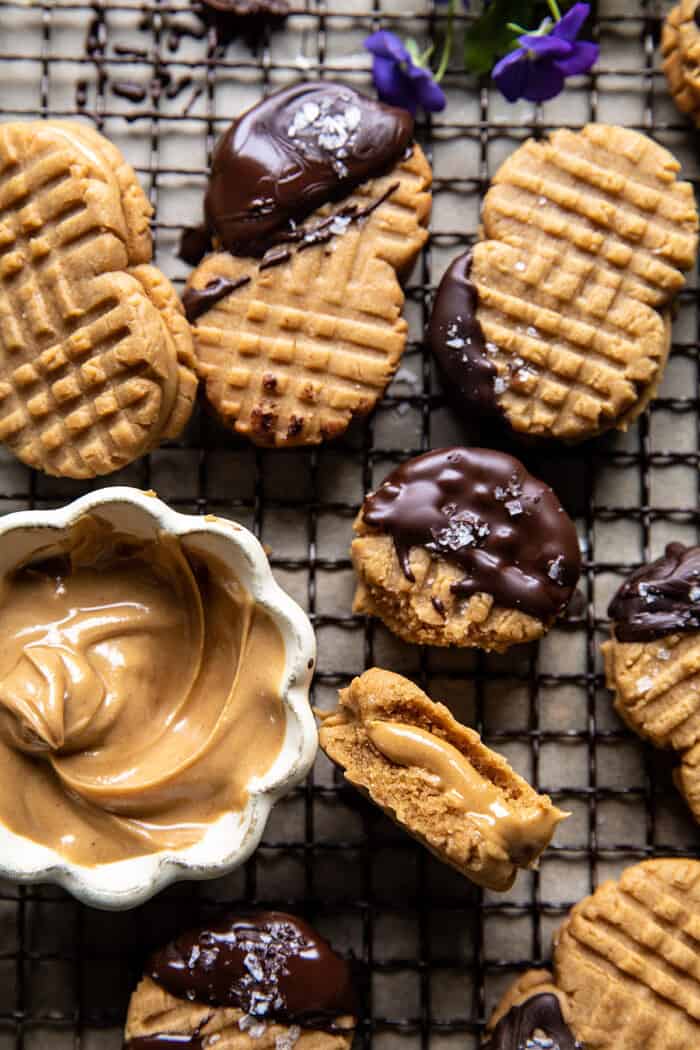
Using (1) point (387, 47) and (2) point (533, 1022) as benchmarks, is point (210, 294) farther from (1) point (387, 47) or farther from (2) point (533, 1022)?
(2) point (533, 1022)

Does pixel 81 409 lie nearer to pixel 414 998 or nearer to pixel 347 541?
pixel 347 541

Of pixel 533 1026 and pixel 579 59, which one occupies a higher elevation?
pixel 579 59

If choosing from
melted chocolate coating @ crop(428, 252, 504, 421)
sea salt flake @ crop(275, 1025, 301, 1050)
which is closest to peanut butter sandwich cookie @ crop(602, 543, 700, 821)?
melted chocolate coating @ crop(428, 252, 504, 421)

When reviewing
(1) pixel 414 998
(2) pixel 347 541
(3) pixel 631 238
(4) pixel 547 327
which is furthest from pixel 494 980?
(3) pixel 631 238

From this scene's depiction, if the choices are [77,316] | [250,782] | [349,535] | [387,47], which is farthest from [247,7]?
[250,782]

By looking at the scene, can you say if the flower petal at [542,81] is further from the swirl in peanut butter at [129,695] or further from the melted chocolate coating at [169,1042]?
the melted chocolate coating at [169,1042]

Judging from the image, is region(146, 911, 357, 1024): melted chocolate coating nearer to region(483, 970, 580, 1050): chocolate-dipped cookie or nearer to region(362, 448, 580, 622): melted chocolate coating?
region(483, 970, 580, 1050): chocolate-dipped cookie

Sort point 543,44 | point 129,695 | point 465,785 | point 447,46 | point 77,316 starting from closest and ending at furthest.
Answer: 1. point 465,785
2. point 129,695
3. point 77,316
4. point 543,44
5. point 447,46
